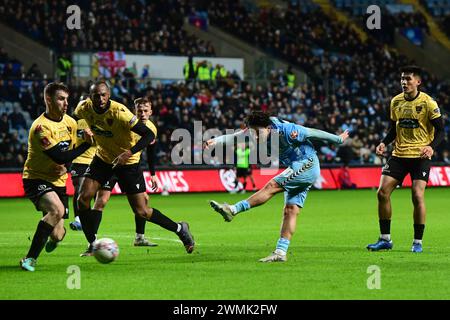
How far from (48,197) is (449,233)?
8.12 m

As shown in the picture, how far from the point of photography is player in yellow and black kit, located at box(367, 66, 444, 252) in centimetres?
1323

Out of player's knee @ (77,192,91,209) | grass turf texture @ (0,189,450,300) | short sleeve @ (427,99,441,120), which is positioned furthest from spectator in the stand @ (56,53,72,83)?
short sleeve @ (427,99,441,120)

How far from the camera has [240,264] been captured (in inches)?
462

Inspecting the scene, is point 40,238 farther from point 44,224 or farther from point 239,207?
point 239,207

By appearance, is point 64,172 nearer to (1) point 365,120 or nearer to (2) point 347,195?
(2) point 347,195

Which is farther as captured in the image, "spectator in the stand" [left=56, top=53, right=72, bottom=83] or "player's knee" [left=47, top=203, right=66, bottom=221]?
"spectator in the stand" [left=56, top=53, right=72, bottom=83]

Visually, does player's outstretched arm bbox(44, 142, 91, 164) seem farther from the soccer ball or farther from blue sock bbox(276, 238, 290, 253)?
blue sock bbox(276, 238, 290, 253)

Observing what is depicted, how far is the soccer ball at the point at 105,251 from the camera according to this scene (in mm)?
11500

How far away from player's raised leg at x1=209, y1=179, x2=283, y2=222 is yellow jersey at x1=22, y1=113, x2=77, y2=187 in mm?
1951

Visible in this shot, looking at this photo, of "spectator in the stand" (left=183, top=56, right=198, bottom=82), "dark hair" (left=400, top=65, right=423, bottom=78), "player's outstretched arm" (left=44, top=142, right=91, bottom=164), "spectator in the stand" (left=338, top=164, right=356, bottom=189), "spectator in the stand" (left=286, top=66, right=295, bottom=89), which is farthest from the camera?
"spectator in the stand" (left=286, top=66, right=295, bottom=89)

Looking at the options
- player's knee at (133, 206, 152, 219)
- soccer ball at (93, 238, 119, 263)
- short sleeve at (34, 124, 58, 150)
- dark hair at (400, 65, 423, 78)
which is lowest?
soccer ball at (93, 238, 119, 263)

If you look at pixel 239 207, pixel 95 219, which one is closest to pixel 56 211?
pixel 95 219
